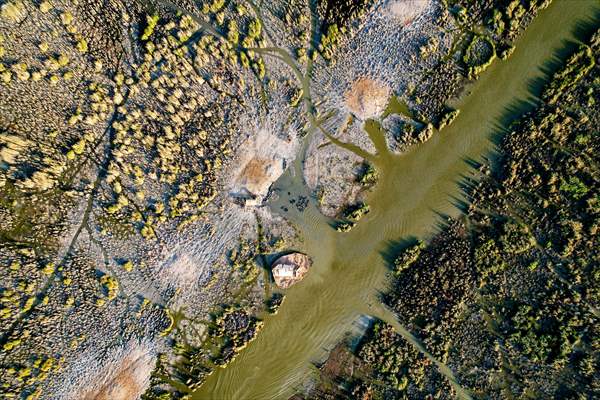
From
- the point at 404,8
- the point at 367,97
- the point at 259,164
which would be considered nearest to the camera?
the point at 404,8

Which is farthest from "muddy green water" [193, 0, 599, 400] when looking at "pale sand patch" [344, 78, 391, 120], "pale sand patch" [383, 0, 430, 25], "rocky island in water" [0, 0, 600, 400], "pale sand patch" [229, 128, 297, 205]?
"pale sand patch" [383, 0, 430, 25]

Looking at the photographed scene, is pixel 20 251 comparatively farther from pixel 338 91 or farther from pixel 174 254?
pixel 338 91

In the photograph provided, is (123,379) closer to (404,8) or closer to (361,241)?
(361,241)

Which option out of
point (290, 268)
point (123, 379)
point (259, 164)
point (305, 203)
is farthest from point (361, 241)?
point (123, 379)

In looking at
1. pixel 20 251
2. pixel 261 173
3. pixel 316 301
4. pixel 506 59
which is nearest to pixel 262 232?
pixel 261 173

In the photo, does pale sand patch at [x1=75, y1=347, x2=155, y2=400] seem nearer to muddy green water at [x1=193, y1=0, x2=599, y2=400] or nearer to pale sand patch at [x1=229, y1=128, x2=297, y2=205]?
muddy green water at [x1=193, y1=0, x2=599, y2=400]

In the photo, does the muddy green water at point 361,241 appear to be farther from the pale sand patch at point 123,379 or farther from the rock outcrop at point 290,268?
the pale sand patch at point 123,379

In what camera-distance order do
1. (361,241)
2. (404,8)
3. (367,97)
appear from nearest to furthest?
1. (404,8)
2. (367,97)
3. (361,241)
